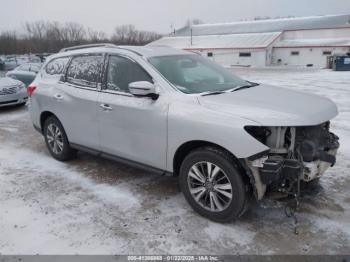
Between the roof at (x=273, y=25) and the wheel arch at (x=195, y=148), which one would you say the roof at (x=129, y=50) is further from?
the roof at (x=273, y=25)

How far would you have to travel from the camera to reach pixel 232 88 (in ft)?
13.5

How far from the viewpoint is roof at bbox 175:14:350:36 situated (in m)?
40.8

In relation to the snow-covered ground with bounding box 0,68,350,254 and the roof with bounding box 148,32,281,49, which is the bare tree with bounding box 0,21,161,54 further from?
the snow-covered ground with bounding box 0,68,350,254

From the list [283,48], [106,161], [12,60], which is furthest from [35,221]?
[283,48]

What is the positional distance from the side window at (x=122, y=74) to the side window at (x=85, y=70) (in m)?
0.24

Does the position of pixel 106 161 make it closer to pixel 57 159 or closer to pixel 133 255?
pixel 57 159

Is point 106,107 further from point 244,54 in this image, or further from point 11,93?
point 244,54

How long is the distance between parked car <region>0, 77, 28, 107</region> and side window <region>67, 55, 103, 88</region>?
5802 millimetres

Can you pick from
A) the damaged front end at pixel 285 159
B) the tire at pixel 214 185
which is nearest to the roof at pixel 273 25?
the damaged front end at pixel 285 159

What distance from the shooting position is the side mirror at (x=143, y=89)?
3693 mm

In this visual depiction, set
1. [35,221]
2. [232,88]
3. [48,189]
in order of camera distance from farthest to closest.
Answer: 1. [48,189]
2. [232,88]
3. [35,221]

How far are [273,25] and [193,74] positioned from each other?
4443 centimetres

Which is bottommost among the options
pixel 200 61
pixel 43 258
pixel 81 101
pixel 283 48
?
pixel 43 258

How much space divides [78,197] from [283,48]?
3907 cm
